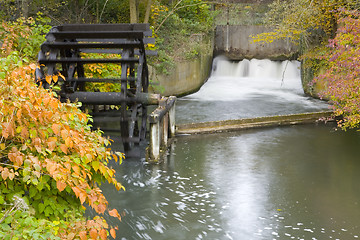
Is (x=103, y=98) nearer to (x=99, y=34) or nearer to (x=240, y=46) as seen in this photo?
(x=99, y=34)

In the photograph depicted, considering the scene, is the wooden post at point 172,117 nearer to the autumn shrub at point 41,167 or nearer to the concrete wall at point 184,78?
the concrete wall at point 184,78

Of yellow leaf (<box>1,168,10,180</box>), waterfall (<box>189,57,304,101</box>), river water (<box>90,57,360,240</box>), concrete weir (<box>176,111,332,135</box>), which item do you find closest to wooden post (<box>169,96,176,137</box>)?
river water (<box>90,57,360,240</box>)

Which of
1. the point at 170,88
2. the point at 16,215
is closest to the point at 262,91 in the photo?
the point at 170,88

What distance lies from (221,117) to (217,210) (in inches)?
303

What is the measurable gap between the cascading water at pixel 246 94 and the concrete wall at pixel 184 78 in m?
0.39

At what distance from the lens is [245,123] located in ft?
40.9

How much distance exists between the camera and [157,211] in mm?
6613

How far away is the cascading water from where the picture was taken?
15008mm

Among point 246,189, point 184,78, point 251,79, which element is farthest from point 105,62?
point 251,79

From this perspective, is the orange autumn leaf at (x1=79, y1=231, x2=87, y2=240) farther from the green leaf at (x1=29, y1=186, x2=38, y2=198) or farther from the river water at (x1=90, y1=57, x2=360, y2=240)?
the river water at (x1=90, y1=57, x2=360, y2=240)

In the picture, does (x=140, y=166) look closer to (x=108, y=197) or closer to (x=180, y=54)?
(x=108, y=197)

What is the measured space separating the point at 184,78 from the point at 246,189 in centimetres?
1012

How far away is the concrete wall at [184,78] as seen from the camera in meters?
16.2

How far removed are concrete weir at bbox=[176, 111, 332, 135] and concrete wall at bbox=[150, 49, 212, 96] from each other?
373cm
